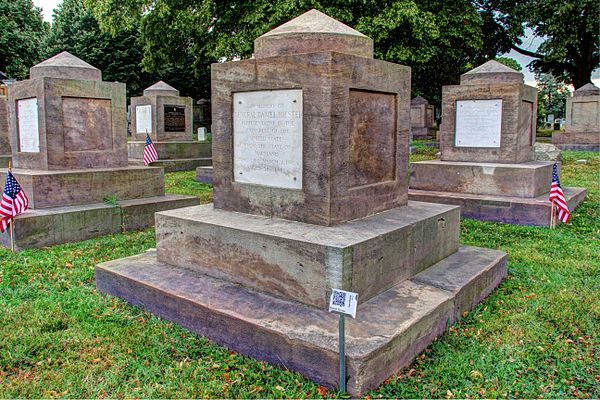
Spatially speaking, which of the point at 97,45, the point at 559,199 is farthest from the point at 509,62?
the point at 559,199

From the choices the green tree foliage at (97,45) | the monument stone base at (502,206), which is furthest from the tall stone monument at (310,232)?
the green tree foliage at (97,45)

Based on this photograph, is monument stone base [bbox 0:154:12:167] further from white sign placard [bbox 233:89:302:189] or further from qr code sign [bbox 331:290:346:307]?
qr code sign [bbox 331:290:346:307]

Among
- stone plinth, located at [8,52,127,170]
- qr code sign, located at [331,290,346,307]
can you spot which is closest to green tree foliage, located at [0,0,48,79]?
stone plinth, located at [8,52,127,170]

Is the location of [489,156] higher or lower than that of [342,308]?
higher

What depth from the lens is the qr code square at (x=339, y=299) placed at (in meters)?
2.85

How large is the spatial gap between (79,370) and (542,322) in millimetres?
3544

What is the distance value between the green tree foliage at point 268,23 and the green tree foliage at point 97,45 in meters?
14.0

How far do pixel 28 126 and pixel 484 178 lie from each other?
Answer: 745cm

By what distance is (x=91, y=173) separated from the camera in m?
7.55

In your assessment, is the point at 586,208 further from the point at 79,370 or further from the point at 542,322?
the point at 79,370

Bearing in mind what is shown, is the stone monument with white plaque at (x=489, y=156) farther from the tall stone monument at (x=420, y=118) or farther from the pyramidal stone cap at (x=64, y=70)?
the tall stone monument at (x=420, y=118)

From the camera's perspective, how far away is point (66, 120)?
25.1 feet

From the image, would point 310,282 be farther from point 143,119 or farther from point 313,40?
point 143,119

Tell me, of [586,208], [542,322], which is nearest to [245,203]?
[542,322]
